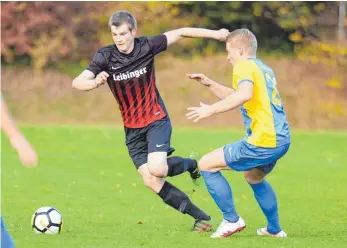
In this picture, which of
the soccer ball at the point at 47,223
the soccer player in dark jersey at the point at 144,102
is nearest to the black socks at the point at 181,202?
the soccer player in dark jersey at the point at 144,102

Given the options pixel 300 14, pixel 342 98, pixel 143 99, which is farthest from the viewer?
pixel 300 14

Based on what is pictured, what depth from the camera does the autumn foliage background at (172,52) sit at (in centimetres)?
2856

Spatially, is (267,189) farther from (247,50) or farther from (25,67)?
(25,67)

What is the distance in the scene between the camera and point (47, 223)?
8.10 meters

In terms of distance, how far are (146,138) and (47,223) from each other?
Result: 141 cm

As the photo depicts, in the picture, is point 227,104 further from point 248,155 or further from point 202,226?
point 202,226

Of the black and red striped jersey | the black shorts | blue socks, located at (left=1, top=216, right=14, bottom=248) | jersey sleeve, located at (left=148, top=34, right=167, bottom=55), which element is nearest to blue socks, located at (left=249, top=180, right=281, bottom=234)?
the black shorts

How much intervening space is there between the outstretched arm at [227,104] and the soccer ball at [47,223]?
73.0 inches

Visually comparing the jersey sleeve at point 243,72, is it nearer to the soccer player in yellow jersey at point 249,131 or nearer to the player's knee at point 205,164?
the soccer player in yellow jersey at point 249,131

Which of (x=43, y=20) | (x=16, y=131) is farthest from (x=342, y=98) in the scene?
(x=16, y=131)

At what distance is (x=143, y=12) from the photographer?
3103 centimetres

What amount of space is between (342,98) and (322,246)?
2198cm

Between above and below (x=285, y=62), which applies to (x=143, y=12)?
above

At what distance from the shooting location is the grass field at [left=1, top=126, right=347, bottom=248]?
25.8ft
